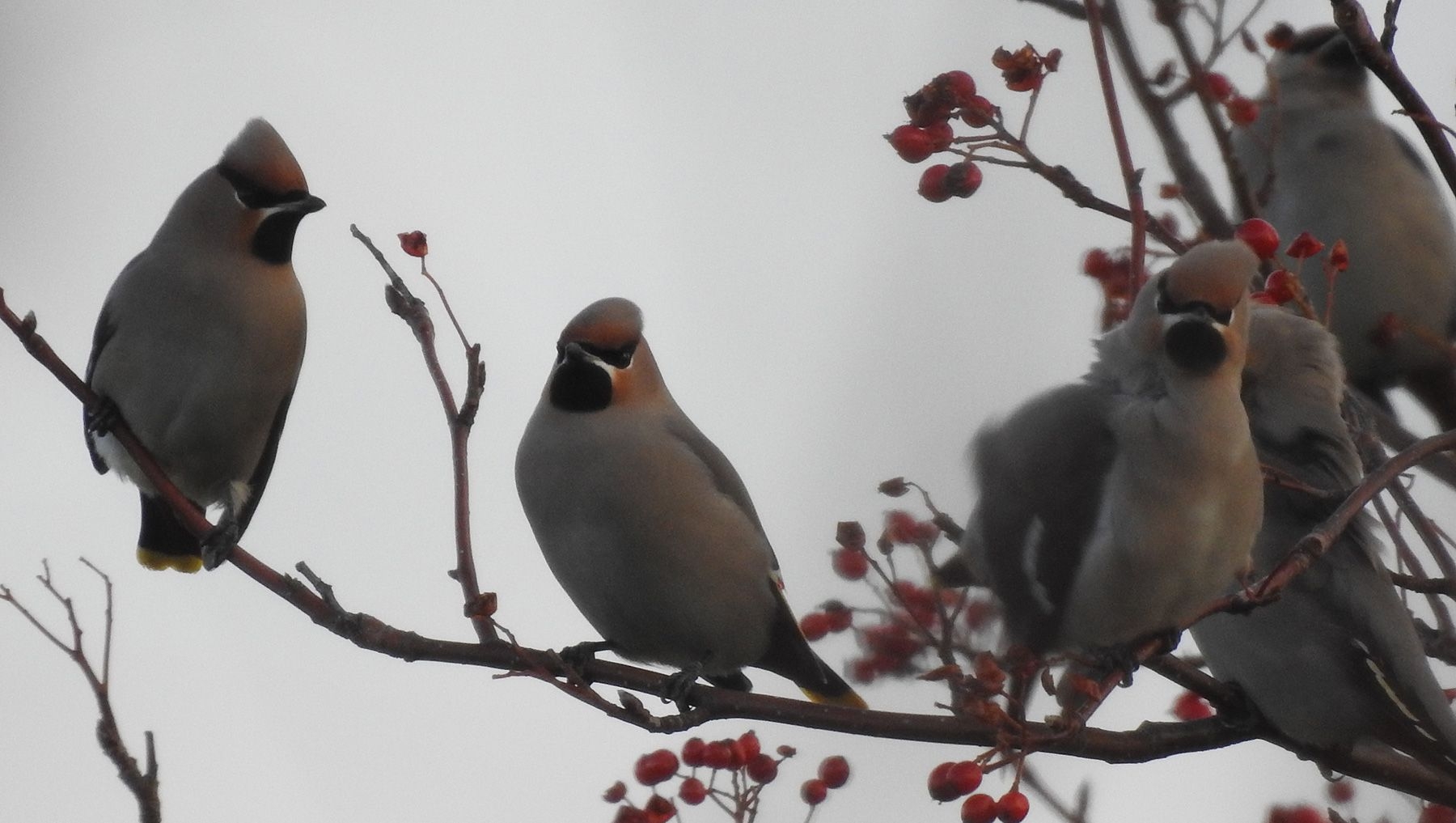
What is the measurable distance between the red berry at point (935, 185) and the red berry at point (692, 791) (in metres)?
1.17

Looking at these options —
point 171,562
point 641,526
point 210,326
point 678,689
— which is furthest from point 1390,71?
point 171,562

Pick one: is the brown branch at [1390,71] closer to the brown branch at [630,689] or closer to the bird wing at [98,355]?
the brown branch at [630,689]

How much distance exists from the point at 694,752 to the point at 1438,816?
1414 mm

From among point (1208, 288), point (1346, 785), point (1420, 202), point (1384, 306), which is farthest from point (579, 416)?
point (1420, 202)

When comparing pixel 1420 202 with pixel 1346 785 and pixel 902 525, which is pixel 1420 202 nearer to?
pixel 1346 785

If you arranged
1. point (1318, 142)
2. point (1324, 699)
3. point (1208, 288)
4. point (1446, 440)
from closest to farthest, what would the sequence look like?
point (1446, 440) → point (1208, 288) → point (1324, 699) → point (1318, 142)

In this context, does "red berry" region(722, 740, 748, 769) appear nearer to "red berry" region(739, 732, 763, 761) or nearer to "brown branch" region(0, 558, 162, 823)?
"red berry" region(739, 732, 763, 761)

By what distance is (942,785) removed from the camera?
97.7 inches

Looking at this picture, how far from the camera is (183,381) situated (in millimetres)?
3705

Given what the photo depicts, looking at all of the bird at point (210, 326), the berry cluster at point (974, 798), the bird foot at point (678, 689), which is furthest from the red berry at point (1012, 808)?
the bird at point (210, 326)

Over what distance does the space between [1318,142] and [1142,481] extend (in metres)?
2.62

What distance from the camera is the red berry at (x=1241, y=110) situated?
3.41m

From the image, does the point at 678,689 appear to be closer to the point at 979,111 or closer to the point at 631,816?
the point at 631,816

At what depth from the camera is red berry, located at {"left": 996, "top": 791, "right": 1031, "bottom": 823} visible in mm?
2461
